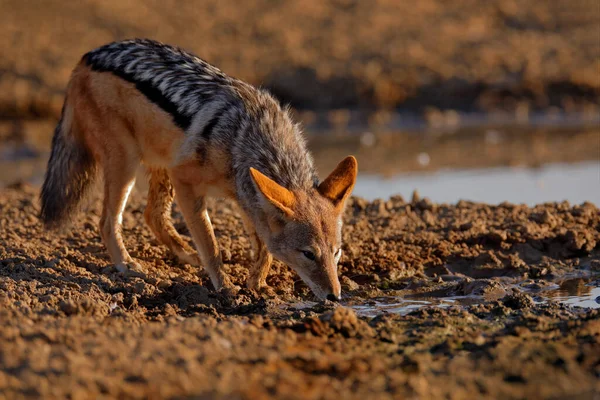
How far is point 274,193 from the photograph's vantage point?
7.39m

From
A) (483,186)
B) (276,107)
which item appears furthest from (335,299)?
(483,186)

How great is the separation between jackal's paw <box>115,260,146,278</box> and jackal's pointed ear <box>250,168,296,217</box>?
1.63 m

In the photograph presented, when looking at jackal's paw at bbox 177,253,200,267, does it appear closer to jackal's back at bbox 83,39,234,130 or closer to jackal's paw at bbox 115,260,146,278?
jackal's paw at bbox 115,260,146,278

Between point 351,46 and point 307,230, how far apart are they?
50.0 feet

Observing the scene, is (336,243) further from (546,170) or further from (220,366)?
(546,170)

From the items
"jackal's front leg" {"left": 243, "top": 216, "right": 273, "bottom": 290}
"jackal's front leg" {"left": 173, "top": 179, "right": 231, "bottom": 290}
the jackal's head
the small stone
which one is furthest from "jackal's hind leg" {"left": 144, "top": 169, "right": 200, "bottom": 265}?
the small stone

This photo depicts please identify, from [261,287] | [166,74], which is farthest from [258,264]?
[166,74]

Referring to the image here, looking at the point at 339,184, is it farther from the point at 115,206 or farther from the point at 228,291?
the point at 115,206

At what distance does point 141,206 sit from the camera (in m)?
10.9

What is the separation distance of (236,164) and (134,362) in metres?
3.09

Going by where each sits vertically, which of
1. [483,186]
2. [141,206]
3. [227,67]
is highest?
[227,67]

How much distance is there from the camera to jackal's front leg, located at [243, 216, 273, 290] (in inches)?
324

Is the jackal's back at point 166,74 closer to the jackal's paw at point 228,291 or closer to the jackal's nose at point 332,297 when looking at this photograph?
the jackal's paw at point 228,291

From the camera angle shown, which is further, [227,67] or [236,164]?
[227,67]
